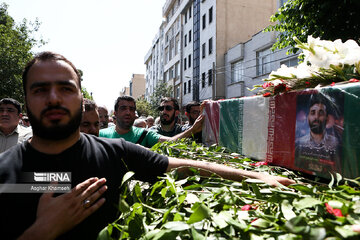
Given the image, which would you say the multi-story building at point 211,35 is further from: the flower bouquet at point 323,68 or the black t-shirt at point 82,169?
the black t-shirt at point 82,169

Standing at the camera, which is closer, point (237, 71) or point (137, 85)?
point (237, 71)

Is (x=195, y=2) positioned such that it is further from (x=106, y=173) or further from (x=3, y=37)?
(x=106, y=173)

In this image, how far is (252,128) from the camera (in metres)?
2.04

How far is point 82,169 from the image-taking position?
1.40 meters

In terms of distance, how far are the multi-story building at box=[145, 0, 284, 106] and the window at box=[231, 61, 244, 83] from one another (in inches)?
45.0

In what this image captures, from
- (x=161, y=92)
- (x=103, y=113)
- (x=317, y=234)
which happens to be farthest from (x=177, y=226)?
(x=161, y=92)

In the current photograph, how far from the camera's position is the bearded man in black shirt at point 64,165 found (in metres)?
1.17

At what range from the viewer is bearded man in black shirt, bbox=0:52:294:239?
3.85 ft

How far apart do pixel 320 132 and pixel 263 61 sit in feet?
54.2

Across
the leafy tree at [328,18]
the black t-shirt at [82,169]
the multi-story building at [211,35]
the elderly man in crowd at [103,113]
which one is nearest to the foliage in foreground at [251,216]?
Answer: the black t-shirt at [82,169]

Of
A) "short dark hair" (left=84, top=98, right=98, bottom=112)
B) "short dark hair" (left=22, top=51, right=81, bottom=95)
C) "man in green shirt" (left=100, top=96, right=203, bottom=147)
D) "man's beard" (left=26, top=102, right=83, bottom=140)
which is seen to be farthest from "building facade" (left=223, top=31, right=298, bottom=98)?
"man's beard" (left=26, top=102, right=83, bottom=140)

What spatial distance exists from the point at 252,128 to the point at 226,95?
20.1 meters

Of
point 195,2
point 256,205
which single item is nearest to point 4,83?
point 256,205

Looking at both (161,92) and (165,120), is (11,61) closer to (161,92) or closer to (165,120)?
(165,120)
